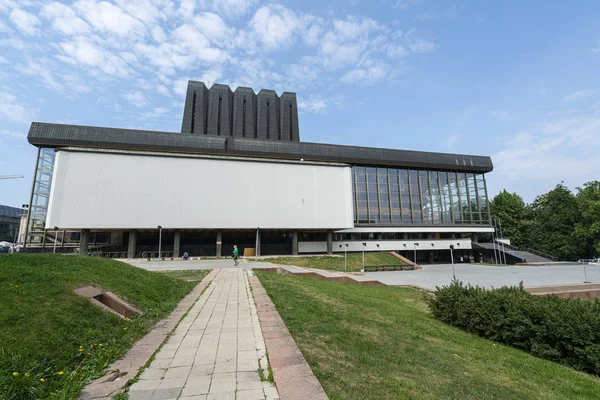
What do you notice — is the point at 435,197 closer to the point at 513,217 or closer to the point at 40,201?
the point at 513,217

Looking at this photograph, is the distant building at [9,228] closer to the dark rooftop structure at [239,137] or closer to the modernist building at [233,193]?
the modernist building at [233,193]

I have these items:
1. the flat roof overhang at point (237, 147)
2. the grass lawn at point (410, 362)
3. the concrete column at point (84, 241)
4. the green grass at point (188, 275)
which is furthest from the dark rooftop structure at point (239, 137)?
the grass lawn at point (410, 362)

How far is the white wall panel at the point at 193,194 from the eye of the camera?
113ft

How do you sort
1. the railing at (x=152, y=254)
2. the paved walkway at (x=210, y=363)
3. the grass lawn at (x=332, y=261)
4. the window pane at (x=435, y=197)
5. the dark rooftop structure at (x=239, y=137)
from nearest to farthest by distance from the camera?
the paved walkway at (x=210, y=363) → the grass lawn at (x=332, y=261) → the railing at (x=152, y=254) → the dark rooftop structure at (x=239, y=137) → the window pane at (x=435, y=197)

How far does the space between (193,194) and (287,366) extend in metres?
36.3

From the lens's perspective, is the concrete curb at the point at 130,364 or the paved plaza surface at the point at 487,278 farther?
the paved plaza surface at the point at 487,278

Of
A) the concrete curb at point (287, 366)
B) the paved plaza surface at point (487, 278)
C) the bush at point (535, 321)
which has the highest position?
the concrete curb at point (287, 366)

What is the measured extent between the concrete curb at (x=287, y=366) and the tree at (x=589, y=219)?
225ft

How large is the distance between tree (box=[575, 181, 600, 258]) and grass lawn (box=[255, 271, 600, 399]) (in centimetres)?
6361

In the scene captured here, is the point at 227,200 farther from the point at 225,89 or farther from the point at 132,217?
the point at 225,89

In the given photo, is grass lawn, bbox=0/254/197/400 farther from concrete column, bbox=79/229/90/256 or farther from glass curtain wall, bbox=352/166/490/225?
glass curtain wall, bbox=352/166/490/225

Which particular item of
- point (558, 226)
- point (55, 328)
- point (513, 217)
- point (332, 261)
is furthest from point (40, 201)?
point (558, 226)

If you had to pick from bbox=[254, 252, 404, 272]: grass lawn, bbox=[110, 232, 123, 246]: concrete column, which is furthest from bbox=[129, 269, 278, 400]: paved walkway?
bbox=[110, 232, 123, 246]: concrete column

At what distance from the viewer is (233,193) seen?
38.9m
